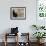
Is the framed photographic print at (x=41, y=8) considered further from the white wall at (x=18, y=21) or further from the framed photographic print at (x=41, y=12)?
the white wall at (x=18, y=21)

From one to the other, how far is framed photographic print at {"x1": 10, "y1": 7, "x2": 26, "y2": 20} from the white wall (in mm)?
135

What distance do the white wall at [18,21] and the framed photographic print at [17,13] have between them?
135 mm

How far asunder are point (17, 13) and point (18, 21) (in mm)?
365

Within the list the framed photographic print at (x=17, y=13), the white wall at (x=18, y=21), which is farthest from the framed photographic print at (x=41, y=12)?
the framed photographic print at (x=17, y=13)

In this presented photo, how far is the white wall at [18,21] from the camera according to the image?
274 inches

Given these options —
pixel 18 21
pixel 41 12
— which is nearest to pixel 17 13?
pixel 18 21

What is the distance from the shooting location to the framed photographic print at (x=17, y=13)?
6.95 m

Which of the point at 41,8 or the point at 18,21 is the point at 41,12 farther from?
the point at 18,21

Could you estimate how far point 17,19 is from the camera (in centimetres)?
701

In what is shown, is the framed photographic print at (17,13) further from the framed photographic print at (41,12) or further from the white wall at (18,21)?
the framed photographic print at (41,12)

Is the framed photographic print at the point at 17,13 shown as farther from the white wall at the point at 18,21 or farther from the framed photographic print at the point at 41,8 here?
the framed photographic print at the point at 41,8

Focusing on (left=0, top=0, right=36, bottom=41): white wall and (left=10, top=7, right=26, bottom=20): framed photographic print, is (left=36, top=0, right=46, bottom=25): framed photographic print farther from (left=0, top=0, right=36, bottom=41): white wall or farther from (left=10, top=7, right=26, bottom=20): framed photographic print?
(left=10, top=7, right=26, bottom=20): framed photographic print

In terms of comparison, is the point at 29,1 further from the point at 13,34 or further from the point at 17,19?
the point at 13,34

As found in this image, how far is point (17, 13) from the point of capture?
6965 mm
